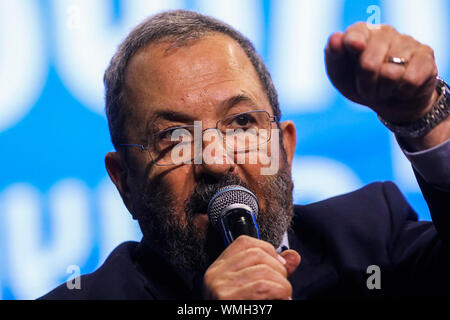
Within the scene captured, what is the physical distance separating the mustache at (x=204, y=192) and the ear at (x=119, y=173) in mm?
470

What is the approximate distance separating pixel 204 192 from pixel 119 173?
23.8 inches

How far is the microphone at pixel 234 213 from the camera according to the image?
4.25 ft

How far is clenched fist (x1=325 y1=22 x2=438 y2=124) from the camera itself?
124 centimetres

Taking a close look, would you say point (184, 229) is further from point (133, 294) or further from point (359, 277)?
point (359, 277)

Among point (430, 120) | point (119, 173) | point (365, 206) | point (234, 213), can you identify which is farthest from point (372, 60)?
point (119, 173)

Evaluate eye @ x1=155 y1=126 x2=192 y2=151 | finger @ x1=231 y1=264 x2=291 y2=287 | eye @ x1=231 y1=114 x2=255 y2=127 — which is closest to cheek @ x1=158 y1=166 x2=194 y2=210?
eye @ x1=155 y1=126 x2=192 y2=151

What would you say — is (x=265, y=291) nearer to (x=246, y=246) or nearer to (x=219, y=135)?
(x=246, y=246)

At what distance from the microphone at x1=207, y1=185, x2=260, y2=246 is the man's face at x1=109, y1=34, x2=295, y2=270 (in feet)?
0.61

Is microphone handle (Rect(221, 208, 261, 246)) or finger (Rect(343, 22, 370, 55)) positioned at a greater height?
finger (Rect(343, 22, 370, 55))

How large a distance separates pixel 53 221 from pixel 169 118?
1093 millimetres

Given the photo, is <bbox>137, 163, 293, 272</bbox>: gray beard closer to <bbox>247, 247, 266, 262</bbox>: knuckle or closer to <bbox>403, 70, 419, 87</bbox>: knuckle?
<bbox>247, 247, 266, 262</bbox>: knuckle

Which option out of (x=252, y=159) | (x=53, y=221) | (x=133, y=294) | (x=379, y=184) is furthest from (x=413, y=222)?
(x=53, y=221)

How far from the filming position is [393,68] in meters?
1.25

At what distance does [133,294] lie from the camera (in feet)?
6.28
